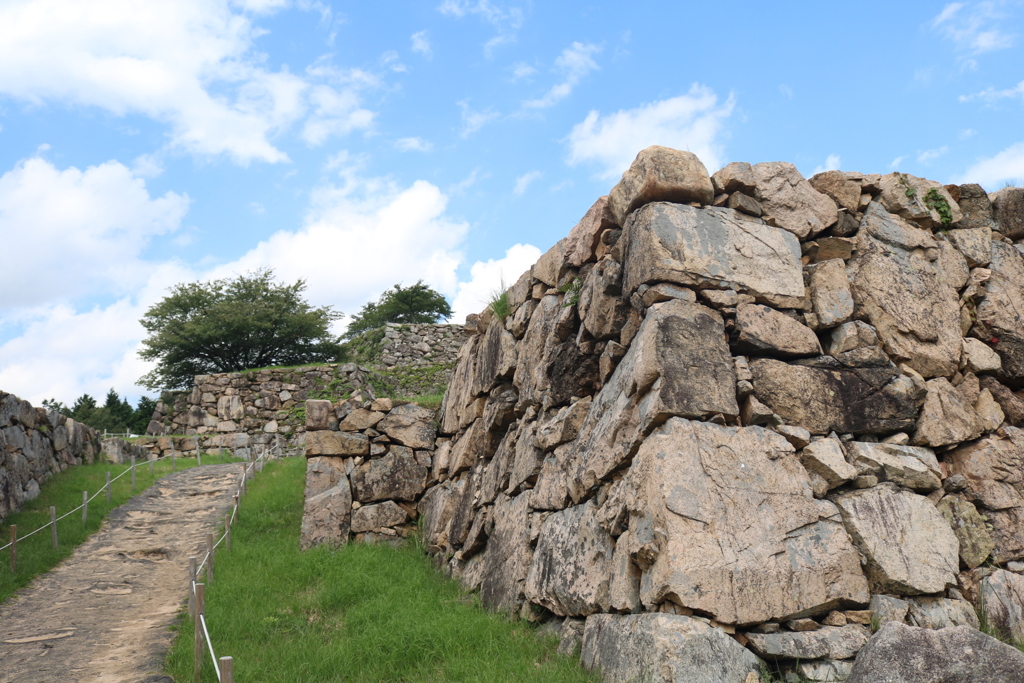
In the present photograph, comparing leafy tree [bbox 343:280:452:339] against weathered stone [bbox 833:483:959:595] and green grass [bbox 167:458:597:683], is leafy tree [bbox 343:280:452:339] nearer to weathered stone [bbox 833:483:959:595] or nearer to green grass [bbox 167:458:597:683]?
green grass [bbox 167:458:597:683]

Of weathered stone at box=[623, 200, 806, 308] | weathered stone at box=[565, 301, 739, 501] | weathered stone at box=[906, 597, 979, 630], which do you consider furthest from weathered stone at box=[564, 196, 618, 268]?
weathered stone at box=[906, 597, 979, 630]

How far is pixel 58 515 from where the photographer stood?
483 inches

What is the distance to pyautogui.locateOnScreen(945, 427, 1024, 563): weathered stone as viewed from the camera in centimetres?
567

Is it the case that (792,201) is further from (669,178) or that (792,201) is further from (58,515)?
(58,515)

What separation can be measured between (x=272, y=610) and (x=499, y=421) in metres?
3.54

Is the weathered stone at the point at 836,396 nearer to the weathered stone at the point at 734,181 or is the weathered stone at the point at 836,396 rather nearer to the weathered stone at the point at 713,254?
the weathered stone at the point at 713,254

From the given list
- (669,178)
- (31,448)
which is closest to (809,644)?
(669,178)

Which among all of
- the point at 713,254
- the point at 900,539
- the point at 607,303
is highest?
the point at 713,254

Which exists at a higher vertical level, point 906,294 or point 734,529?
point 906,294

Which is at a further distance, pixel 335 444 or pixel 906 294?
pixel 335 444

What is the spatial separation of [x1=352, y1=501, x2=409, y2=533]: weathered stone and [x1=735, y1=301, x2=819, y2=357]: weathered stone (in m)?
6.69

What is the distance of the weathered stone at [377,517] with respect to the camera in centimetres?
1048

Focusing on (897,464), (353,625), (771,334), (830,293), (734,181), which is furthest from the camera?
(353,625)

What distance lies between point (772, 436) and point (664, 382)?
0.97 m
